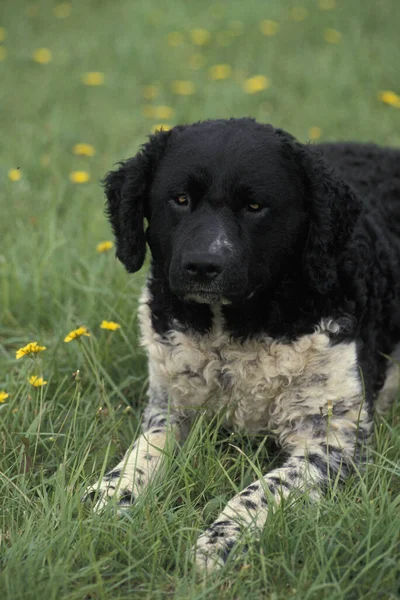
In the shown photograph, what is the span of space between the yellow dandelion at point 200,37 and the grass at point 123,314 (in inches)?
3.0

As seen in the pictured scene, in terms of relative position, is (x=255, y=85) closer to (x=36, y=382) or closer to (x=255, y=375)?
(x=255, y=375)

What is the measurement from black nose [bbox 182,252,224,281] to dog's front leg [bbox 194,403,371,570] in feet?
2.32

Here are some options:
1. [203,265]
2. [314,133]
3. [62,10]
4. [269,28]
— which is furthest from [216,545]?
[62,10]

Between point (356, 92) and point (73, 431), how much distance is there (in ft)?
17.1

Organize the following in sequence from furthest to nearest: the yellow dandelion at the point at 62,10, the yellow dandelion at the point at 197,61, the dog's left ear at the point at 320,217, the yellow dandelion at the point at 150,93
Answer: the yellow dandelion at the point at 62,10 → the yellow dandelion at the point at 197,61 → the yellow dandelion at the point at 150,93 → the dog's left ear at the point at 320,217

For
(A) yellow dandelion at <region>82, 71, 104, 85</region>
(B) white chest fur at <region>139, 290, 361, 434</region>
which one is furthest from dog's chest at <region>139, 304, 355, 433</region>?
(A) yellow dandelion at <region>82, 71, 104, 85</region>

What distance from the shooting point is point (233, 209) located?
3.08 meters

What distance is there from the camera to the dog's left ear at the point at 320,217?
3.19m

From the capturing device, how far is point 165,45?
29.0 feet

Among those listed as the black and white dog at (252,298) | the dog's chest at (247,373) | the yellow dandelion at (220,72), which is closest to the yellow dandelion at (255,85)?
the yellow dandelion at (220,72)

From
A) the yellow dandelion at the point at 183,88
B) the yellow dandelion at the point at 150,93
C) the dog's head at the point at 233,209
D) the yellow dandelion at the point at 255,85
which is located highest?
the yellow dandelion at the point at 255,85

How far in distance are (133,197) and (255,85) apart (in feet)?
14.7

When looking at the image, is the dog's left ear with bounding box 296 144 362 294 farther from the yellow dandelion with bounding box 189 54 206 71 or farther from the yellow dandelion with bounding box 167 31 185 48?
the yellow dandelion with bounding box 167 31 185 48

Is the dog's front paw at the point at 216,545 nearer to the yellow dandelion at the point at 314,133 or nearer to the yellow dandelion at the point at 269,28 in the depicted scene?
the yellow dandelion at the point at 314,133
